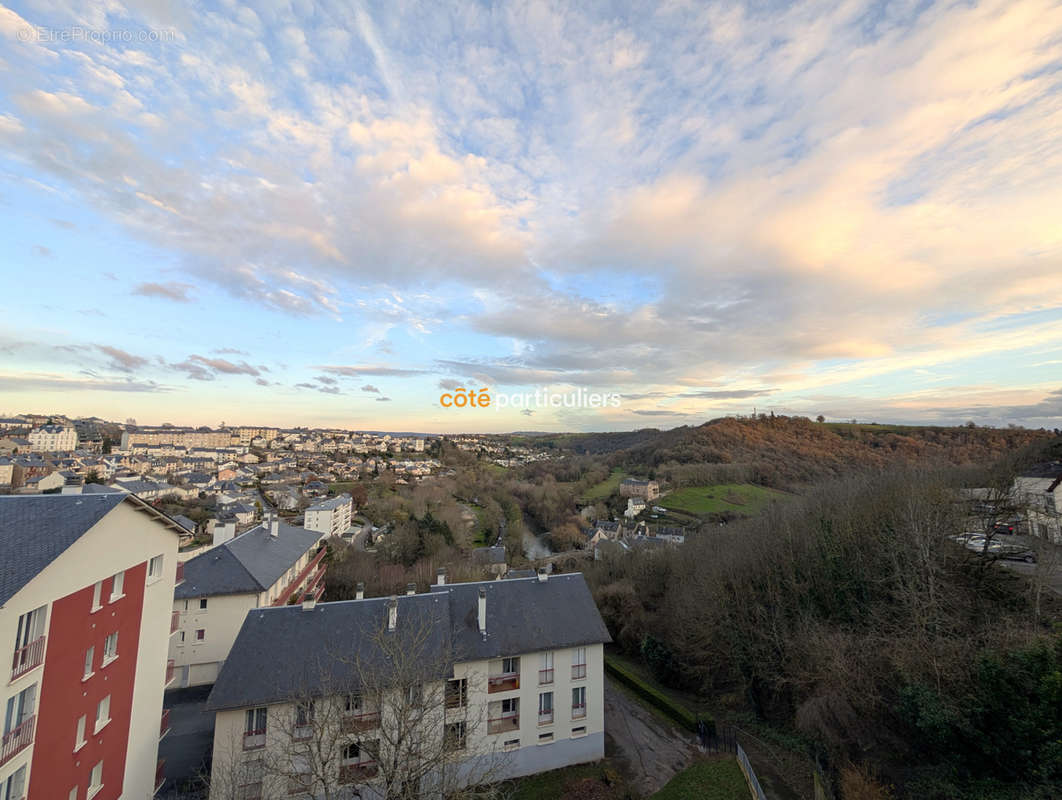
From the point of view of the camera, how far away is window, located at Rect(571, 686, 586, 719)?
57.9ft

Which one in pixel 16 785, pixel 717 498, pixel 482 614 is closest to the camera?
pixel 16 785

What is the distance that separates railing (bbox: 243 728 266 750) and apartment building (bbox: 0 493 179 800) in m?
2.89

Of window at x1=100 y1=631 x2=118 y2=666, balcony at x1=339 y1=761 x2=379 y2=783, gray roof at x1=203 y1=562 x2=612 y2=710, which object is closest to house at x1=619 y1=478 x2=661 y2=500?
gray roof at x1=203 y1=562 x2=612 y2=710

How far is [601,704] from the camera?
1809 centimetres

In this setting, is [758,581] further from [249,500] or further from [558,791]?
[249,500]

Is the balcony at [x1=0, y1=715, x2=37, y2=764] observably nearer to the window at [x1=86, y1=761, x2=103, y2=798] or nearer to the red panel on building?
the red panel on building

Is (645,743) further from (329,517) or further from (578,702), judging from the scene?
(329,517)

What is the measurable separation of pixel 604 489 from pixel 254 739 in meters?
72.9

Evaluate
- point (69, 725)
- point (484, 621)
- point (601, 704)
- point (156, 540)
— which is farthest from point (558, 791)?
point (156, 540)

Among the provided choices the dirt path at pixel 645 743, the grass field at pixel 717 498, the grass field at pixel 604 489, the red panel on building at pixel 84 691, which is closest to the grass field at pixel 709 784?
the dirt path at pixel 645 743

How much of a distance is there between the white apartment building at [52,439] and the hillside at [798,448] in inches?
4608

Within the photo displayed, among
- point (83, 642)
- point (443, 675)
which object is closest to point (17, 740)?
point (83, 642)

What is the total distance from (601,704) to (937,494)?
15.7 meters

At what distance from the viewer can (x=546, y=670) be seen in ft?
57.3
